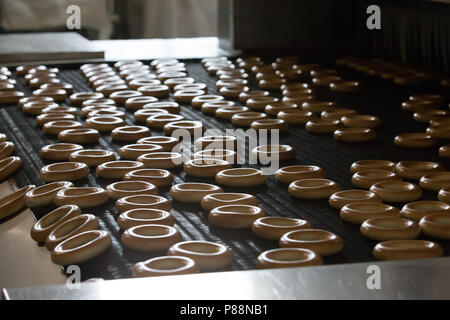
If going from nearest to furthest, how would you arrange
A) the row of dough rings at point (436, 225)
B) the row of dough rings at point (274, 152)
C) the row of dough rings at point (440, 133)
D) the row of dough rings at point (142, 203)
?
the row of dough rings at point (436, 225) → the row of dough rings at point (142, 203) → the row of dough rings at point (274, 152) → the row of dough rings at point (440, 133)

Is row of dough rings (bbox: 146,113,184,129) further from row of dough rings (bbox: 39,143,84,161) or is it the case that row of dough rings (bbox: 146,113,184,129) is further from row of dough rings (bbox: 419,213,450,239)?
row of dough rings (bbox: 419,213,450,239)

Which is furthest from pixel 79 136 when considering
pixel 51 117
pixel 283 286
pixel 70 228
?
pixel 283 286

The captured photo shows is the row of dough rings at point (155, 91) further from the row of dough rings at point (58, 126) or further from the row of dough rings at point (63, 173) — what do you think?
the row of dough rings at point (63, 173)

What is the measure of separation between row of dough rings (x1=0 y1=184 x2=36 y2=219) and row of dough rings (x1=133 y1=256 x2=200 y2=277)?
462 millimetres

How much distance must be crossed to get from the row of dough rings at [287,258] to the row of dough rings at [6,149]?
2.98ft

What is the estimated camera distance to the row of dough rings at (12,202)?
1.52 meters

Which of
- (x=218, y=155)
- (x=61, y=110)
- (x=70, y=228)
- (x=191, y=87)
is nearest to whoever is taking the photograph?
(x=70, y=228)

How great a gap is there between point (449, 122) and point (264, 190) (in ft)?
2.22

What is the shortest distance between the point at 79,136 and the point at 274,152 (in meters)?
0.52

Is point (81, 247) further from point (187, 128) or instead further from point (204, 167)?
point (187, 128)

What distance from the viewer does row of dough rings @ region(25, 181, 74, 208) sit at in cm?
155

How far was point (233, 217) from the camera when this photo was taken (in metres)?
1.41

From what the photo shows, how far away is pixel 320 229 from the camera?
1.40 meters

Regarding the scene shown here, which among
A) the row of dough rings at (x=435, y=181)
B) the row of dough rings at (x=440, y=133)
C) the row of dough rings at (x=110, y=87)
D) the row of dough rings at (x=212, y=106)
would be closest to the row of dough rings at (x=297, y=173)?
the row of dough rings at (x=435, y=181)
